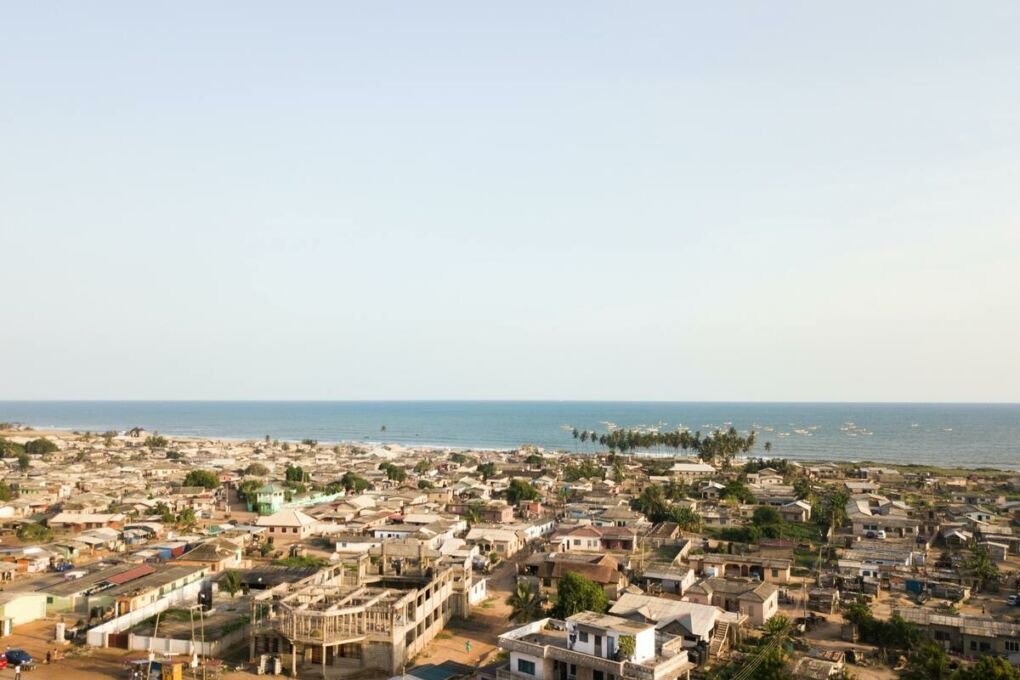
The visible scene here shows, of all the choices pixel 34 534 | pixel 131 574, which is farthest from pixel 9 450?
pixel 131 574

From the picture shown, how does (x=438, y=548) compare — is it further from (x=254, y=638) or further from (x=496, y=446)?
(x=496, y=446)

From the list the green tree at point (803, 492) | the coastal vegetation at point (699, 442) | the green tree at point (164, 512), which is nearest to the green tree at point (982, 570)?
the green tree at point (803, 492)

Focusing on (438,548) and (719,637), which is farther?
(438,548)

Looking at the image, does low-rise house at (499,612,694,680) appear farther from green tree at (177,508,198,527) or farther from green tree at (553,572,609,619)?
green tree at (177,508,198,527)

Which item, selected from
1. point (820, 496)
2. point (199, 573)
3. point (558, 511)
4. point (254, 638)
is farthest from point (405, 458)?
point (254, 638)

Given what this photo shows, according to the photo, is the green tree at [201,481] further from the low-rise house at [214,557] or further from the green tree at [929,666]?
the green tree at [929,666]

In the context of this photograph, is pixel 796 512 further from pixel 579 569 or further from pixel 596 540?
pixel 579 569
